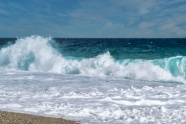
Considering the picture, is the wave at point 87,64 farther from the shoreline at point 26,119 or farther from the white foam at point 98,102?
the shoreline at point 26,119

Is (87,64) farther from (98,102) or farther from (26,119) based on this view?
(26,119)

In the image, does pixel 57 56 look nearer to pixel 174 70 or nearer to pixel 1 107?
pixel 174 70

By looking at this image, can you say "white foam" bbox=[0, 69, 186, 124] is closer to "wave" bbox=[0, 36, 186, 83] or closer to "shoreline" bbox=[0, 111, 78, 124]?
"shoreline" bbox=[0, 111, 78, 124]

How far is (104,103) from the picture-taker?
7.80m

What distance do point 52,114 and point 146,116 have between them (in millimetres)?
2171

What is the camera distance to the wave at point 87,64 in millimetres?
15611

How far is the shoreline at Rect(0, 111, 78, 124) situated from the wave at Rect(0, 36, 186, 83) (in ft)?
30.7

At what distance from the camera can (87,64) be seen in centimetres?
1872

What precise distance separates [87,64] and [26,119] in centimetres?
1287

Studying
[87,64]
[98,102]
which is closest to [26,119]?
[98,102]

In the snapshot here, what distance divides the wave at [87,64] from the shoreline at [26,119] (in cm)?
935

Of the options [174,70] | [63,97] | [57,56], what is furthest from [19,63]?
[63,97]

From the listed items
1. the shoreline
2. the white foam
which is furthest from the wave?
the shoreline

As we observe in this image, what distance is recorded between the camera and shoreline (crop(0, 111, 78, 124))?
5.72 meters
